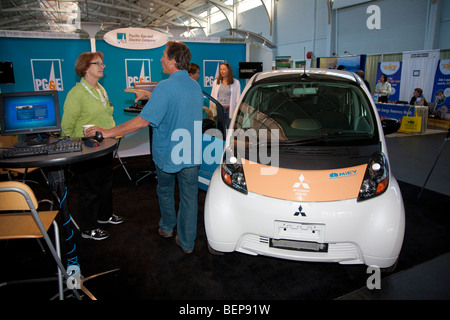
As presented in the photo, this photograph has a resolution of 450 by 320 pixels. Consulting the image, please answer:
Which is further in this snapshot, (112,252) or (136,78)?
(136,78)

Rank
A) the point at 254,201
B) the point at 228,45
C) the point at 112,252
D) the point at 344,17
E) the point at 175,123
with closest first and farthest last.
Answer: the point at 254,201, the point at 175,123, the point at 112,252, the point at 228,45, the point at 344,17

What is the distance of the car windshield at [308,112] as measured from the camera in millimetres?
2430

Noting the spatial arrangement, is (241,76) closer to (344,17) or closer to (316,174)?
(316,174)

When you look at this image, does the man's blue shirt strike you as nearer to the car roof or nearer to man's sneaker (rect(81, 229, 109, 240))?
the car roof

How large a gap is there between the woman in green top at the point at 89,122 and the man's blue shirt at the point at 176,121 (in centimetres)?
72

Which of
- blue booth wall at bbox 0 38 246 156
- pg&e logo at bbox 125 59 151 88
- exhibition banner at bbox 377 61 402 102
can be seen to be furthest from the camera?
exhibition banner at bbox 377 61 402 102

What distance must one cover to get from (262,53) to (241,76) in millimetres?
1274

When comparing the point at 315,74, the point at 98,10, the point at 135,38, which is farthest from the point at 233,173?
the point at 98,10

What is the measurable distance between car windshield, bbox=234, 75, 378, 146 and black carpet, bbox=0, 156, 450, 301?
3.38 ft

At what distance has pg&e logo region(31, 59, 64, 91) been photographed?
578 cm

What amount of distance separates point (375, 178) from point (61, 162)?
2015mm

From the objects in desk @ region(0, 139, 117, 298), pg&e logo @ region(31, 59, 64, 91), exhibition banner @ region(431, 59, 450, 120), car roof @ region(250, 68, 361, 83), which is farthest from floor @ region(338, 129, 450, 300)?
pg&e logo @ region(31, 59, 64, 91)

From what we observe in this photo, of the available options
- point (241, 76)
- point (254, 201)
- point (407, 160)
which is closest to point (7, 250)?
point (254, 201)

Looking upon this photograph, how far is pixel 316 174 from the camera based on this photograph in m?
2.10
